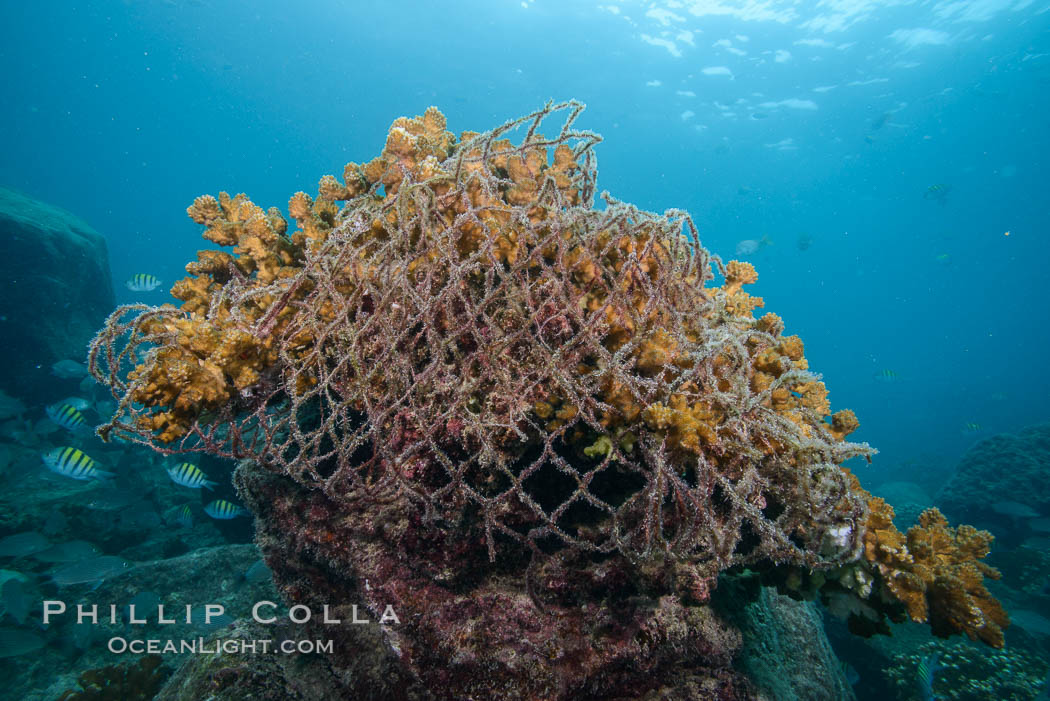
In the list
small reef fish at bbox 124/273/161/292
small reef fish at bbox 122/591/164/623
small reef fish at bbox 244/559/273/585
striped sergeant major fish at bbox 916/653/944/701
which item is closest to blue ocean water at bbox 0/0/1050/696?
striped sergeant major fish at bbox 916/653/944/701

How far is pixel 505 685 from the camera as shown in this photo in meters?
2.05

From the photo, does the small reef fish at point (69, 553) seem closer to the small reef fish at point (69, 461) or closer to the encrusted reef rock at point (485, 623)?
the small reef fish at point (69, 461)

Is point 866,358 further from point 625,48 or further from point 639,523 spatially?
point 639,523

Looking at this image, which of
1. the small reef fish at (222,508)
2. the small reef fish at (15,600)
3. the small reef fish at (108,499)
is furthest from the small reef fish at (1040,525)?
the small reef fish at (108,499)

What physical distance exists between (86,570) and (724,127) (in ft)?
252

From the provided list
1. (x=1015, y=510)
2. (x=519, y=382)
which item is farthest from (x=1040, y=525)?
(x=519, y=382)

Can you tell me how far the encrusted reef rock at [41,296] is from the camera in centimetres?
1267

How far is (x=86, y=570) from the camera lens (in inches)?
243

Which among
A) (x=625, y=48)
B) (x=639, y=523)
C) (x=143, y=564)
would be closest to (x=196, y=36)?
(x=625, y=48)

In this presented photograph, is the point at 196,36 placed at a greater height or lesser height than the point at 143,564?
greater

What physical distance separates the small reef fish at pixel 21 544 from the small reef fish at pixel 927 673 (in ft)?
49.7

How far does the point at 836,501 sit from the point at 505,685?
1.79 metres

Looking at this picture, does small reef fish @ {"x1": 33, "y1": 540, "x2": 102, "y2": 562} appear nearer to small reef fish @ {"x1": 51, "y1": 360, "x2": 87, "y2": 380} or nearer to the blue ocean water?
small reef fish @ {"x1": 51, "y1": 360, "x2": 87, "y2": 380}

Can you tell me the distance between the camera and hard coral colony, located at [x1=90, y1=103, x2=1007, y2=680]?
2.04 metres
